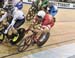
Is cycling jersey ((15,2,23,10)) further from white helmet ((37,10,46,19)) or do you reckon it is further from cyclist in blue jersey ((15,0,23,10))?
white helmet ((37,10,46,19))

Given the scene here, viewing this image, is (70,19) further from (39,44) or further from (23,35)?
(23,35)

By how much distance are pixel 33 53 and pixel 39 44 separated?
7.0 inches

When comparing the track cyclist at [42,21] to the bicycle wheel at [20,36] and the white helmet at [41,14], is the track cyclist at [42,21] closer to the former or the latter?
the white helmet at [41,14]

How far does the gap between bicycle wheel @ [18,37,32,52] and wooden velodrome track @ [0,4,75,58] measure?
6 centimetres

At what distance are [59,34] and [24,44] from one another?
→ 92 cm

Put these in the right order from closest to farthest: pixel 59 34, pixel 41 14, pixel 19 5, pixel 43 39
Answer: pixel 19 5 < pixel 41 14 < pixel 43 39 < pixel 59 34

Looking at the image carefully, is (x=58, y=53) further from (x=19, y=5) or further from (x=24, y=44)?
(x=19, y=5)

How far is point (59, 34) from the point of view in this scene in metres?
3.31

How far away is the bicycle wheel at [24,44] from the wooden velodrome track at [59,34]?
6cm

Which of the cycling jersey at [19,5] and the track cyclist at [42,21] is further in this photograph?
the track cyclist at [42,21]

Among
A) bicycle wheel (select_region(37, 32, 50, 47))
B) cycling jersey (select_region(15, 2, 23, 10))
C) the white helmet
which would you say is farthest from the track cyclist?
cycling jersey (select_region(15, 2, 23, 10))

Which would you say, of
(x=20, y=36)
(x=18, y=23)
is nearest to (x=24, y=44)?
(x=20, y=36)

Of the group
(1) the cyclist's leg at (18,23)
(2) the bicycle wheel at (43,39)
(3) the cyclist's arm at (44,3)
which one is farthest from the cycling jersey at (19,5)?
(2) the bicycle wheel at (43,39)

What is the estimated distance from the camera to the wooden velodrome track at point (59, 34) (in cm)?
241
